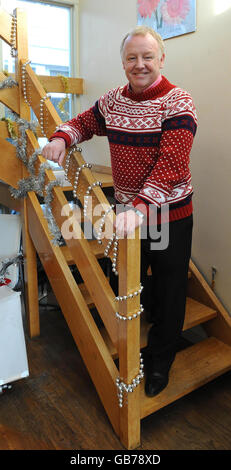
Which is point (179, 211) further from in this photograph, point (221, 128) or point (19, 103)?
point (19, 103)

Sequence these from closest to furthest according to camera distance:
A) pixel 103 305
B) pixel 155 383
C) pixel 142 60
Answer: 1. pixel 142 60
2. pixel 103 305
3. pixel 155 383

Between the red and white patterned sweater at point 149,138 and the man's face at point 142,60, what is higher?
the man's face at point 142,60

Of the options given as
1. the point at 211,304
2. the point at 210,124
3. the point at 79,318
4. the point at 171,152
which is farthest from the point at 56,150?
the point at 211,304

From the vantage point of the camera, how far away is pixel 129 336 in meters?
1.31

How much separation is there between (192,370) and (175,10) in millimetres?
1761

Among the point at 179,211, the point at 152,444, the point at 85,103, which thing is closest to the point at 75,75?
the point at 85,103

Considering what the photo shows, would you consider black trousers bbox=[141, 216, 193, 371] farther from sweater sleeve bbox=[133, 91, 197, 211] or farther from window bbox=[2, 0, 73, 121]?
window bbox=[2, 0, 73, 121]

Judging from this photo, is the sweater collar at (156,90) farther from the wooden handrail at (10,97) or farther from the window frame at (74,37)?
the window frame at (74,37)

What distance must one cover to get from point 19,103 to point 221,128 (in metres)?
1.02

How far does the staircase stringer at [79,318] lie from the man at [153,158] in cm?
19

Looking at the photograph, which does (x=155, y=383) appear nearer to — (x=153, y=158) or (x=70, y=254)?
(x=70, y=254)

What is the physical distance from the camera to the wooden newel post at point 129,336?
1.23 m

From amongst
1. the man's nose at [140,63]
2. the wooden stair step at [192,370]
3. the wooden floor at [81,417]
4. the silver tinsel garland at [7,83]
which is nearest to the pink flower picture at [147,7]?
the silver tinsel garland at [7,83]

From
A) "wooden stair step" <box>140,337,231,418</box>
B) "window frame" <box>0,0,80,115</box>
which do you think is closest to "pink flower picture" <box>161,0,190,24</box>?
"window frame" <box>0,0,80,115</box>
